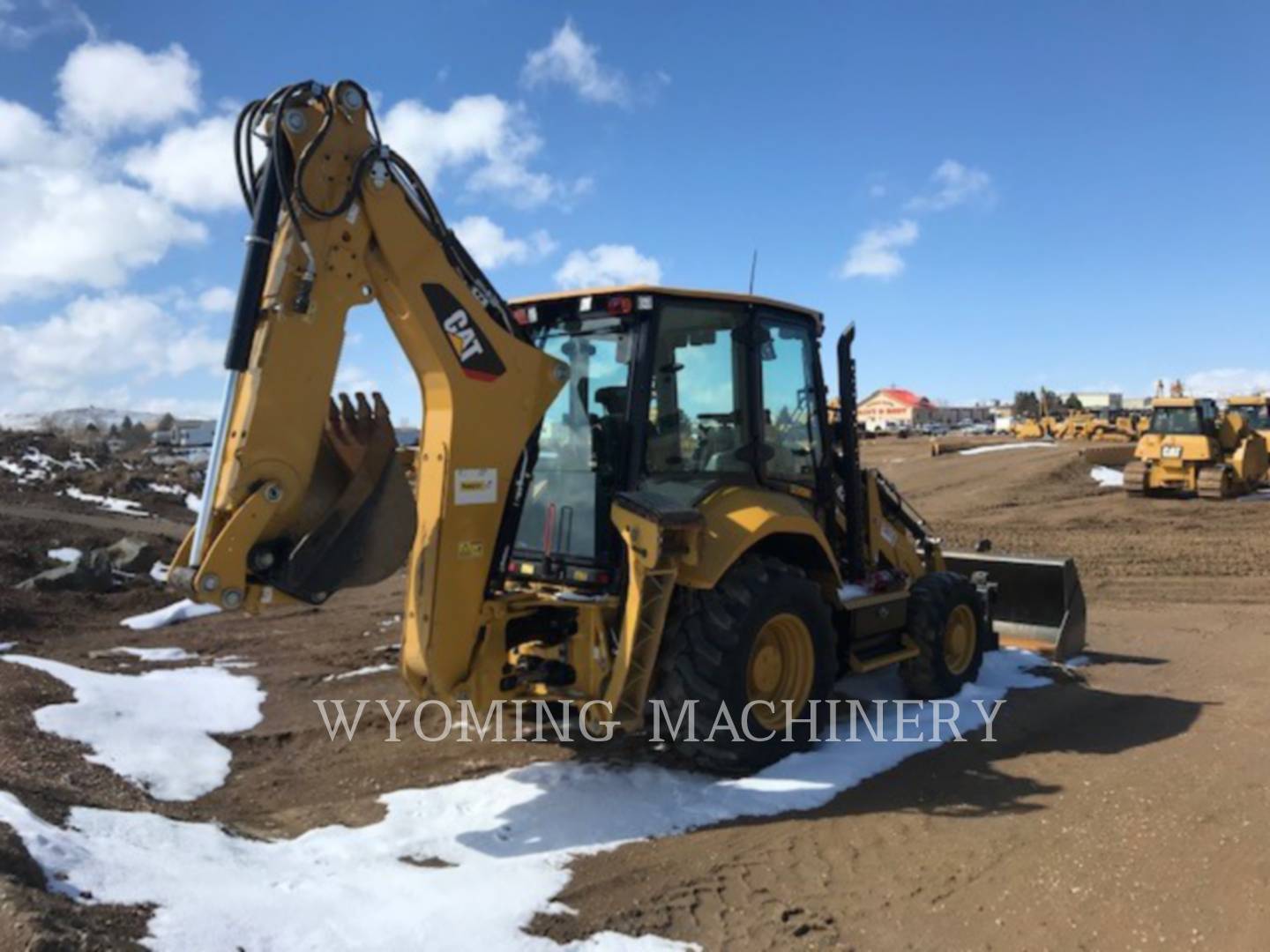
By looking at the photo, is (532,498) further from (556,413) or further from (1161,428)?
(1161,428)

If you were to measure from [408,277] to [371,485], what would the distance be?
3.31 ft

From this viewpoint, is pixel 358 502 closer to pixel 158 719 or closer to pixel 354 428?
pixel 354 428

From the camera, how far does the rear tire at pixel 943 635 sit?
271 inches

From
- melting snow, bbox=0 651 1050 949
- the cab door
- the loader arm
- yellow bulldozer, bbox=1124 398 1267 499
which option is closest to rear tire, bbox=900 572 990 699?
melting snow, bbox=0 651 1050 949

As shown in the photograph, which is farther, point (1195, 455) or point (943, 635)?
point (1195, 455)

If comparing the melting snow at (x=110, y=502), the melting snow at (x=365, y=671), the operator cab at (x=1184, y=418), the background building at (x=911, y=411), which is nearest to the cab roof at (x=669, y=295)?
the melting snow at (x=365, y=671)

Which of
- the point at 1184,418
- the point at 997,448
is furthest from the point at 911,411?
the point at 1184,418

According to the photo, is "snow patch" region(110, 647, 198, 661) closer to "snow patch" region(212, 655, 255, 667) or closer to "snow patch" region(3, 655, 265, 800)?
"snow patch" region(212, 655, 255, 667)

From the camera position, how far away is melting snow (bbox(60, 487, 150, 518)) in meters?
19.1

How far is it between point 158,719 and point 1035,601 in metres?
7.14

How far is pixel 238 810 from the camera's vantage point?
5.09m

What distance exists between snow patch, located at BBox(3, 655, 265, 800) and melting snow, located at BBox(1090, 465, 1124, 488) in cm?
2354

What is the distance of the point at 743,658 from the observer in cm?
524

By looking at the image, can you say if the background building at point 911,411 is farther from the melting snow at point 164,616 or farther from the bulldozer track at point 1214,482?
the melting snow at point 164,616
